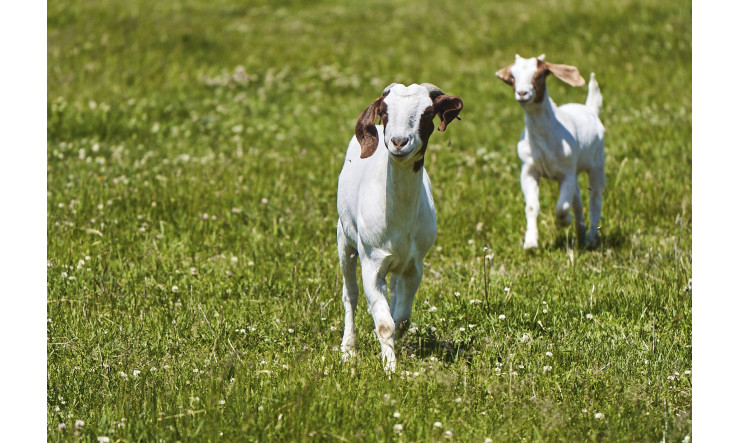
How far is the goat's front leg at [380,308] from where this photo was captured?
17.2 ft

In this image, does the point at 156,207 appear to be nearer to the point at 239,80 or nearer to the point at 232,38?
the point at 239,80

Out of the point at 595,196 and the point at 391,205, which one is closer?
the point at 391,205

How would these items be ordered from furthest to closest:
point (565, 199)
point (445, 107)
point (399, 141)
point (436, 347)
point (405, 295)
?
point (565, 199) < point (436, 347) < point (405, 295) < point (445, 107) < point (399, 141)

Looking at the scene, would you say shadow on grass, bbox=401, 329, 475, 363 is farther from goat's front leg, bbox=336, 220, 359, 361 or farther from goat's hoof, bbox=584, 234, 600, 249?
goat's hoof, bbox=584, 234, 600, 249

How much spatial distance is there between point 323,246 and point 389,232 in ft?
9.41

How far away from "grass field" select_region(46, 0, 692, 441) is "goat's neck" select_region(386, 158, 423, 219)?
88 centimetres

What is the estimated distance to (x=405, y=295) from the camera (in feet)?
18.4

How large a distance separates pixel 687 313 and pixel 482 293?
4.65 feet

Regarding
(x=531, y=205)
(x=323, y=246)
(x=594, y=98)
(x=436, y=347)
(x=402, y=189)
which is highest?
(x=594, y=98)

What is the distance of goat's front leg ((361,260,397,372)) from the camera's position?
525 cm

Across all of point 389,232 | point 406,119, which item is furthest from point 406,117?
point 389,232

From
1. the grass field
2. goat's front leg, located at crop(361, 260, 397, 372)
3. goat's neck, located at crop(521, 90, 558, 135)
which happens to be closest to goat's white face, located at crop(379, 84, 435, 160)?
goat's front leg, located at crop(361, 260, 397, 372)

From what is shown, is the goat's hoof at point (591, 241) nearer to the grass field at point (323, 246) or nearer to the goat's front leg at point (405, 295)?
the grass field at point (323, 246)

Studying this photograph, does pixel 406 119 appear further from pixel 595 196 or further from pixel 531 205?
pixel 595 196
